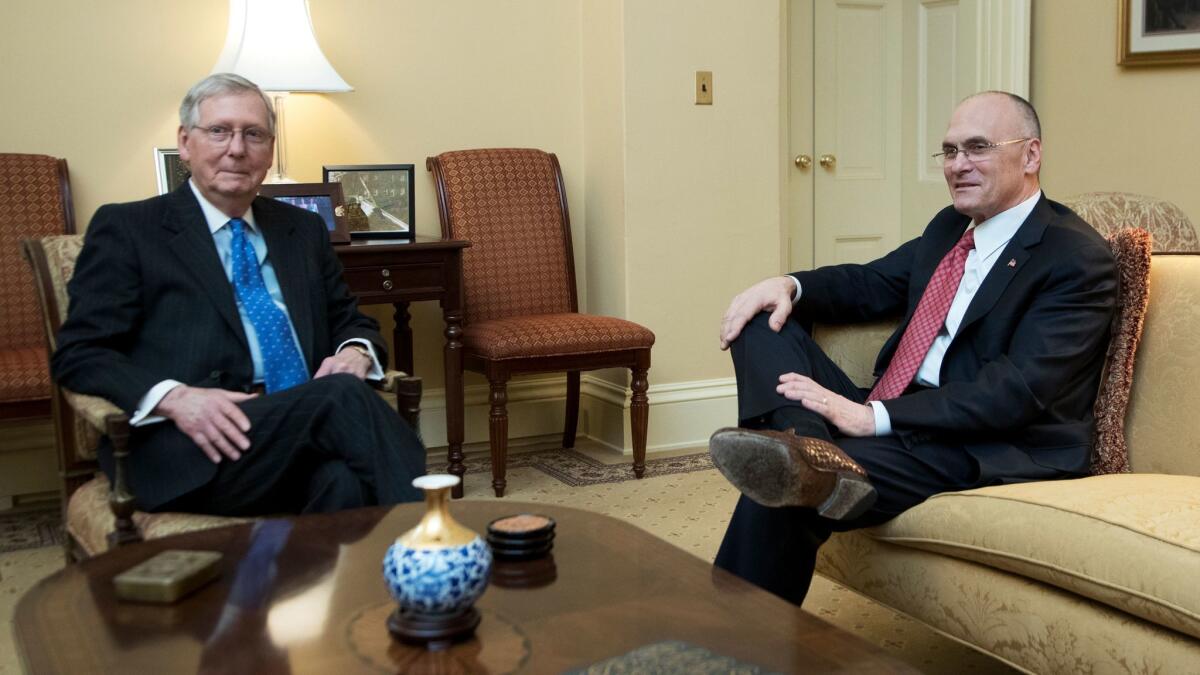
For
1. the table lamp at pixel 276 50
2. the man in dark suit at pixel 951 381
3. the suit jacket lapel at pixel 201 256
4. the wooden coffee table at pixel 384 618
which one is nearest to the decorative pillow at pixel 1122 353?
the man in dark suit at pixel 951 381

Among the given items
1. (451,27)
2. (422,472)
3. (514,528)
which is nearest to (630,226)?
(451,27)

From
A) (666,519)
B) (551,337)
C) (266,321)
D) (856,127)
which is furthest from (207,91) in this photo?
(856,127)

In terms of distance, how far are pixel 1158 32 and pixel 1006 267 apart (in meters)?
2.34

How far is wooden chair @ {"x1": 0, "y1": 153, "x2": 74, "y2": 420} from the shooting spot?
3857 millimetres

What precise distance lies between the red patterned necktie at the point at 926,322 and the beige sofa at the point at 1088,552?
0.35 m

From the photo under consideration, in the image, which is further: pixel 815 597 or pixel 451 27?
pixel 451 27

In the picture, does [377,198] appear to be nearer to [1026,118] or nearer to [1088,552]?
[1026,118]

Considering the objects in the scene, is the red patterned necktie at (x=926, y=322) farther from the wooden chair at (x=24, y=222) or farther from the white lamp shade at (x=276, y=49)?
the wooden chair at (x=24, y=222)

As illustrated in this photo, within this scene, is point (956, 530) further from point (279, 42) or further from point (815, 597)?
point (279, 42)

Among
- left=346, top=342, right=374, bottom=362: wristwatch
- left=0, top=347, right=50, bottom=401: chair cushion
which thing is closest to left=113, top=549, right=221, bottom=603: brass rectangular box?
left=346, top=342, right=374, bottom=362: wristwatch

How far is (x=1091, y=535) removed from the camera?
2020 millimetres

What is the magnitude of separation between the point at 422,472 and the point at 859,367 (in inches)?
41.7

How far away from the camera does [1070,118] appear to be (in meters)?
4.75

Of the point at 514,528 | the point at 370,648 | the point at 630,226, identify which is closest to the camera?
the point at 370,648
